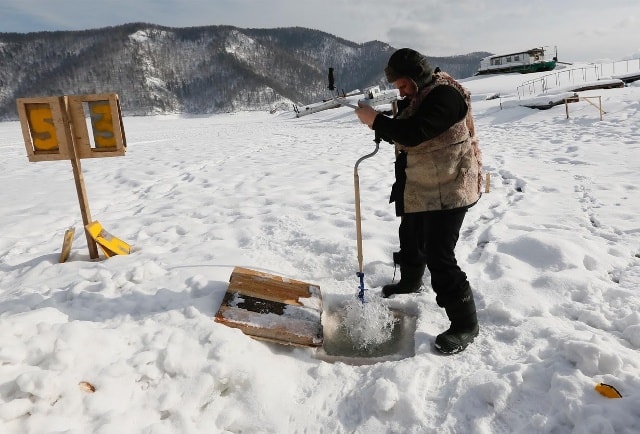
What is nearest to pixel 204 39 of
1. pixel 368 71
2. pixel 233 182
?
pixel 368 71

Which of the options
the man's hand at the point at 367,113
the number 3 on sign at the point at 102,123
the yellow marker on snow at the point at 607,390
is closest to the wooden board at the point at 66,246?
the number 3 on sign at the point at 102,123

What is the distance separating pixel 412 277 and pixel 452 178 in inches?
49.3

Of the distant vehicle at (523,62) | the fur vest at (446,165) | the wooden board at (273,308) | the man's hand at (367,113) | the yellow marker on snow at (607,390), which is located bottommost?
the yellow marker on snow at (607,390)

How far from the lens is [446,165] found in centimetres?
274

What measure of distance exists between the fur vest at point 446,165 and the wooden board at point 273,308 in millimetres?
1292

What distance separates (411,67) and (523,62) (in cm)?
5451

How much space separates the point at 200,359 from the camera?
8.71 feet

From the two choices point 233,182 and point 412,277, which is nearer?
point 412,277

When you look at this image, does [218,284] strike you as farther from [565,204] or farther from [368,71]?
[368,71]

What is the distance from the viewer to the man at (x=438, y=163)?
249 centimetres

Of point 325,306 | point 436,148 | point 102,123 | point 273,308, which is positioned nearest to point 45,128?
point 102,123

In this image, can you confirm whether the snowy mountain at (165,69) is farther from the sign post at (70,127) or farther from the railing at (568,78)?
the sign post at (70,127)

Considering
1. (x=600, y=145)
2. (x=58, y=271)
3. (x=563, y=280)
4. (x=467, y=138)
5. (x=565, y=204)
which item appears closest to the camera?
(x=467, y=138)

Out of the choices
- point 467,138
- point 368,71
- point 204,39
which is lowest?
point 467,138
